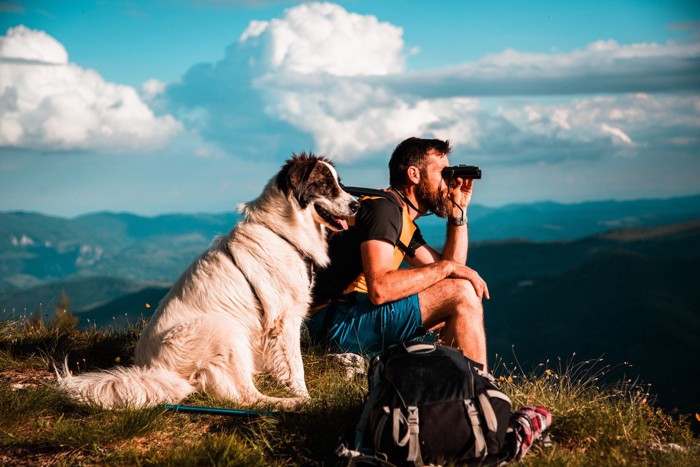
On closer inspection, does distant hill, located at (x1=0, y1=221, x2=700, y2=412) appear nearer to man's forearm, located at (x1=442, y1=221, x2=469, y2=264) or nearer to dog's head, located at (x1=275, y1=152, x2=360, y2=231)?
man's forearm, located at (x1=442, y1=221, x2=469, y2=264)

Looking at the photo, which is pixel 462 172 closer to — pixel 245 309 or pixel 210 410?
pixel 245 309

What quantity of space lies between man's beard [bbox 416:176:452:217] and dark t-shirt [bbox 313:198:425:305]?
0.40 meters

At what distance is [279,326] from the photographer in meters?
5.13

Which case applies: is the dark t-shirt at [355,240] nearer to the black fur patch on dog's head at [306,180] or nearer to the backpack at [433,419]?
the black fur patch on dog's head at [306,180]

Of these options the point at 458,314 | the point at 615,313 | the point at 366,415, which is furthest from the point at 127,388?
the point at 615,313

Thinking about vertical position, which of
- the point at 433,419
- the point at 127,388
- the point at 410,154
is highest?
the point at 410,154

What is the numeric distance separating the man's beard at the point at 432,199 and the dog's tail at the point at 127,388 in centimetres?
260

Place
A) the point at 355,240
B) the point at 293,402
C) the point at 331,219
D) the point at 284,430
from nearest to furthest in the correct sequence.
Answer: the point at 284,430 < the point at 293,402 < the point at 331,219 < the point at 355,240

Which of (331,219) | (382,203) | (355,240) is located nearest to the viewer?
(382,203)

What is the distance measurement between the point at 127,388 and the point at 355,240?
2.23 metres

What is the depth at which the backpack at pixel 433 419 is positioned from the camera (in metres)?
3.53

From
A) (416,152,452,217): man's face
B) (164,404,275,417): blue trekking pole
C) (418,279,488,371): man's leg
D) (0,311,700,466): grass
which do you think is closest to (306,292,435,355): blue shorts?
(418,279,488,371): man's leg

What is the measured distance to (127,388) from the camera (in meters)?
4.44

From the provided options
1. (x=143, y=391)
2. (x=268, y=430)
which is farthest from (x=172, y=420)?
(x=268, y=430)
